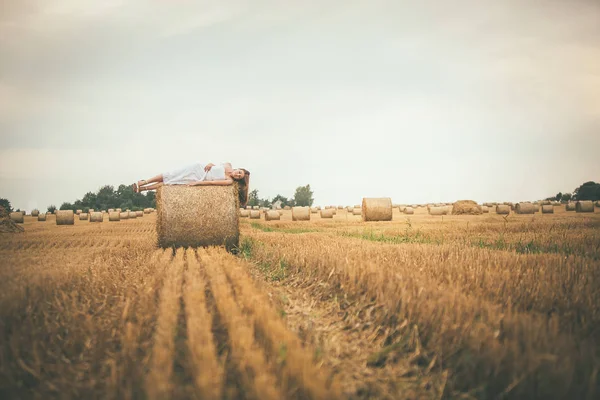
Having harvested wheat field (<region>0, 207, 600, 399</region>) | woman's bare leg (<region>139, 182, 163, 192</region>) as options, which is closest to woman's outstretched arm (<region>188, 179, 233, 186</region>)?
woman's bare leg (<region>139, 182, 163, 192</region>)

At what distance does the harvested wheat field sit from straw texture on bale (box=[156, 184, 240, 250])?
11.0 feet

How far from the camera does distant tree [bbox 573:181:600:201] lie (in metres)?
57.6

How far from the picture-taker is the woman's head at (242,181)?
354 inches

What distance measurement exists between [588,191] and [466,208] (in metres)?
48.4

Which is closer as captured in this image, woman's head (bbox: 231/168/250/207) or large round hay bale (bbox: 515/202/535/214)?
woman's head (bbox: 231/168/250/207)

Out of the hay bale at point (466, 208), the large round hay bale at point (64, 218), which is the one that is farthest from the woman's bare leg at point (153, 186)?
the hay bale at point (466, 208)

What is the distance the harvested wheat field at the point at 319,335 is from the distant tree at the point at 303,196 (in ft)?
300

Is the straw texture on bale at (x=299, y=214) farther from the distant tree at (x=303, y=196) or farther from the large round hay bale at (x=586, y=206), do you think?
the distant tree at (x=303, y=196)

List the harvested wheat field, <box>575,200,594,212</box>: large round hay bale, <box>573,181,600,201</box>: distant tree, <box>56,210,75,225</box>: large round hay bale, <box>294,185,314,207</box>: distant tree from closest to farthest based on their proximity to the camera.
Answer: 1. the harvested wheat field
2. <box>56,210,75,225</box>: large round hay bale
3. <box>575,200,594,212</box>: large round hay bale
4. <box>573,181,600,201</box>: distant tree
5. <box>294,185,314,207</box>: distant tree

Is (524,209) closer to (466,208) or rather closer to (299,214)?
(466,208)

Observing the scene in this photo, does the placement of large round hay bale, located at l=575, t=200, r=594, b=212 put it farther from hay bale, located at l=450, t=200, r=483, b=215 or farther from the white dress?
the white dress

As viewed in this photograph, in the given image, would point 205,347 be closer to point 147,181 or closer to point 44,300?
point 44,300

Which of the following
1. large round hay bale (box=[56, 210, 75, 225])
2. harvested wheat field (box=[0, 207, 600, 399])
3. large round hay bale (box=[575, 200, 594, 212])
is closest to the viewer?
harvested wheat field (box=[0, 207, 600, 399])

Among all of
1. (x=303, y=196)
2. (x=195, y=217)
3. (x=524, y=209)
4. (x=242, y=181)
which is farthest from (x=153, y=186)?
(x=303, y=196)
